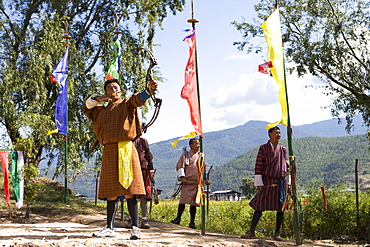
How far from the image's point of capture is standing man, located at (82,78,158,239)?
5.66 m

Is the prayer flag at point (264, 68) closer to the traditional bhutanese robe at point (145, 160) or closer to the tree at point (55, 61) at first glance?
the traditional bhutanese robe at point (145, 160)

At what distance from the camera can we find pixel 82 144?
15.7m

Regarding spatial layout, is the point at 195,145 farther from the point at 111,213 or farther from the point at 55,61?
the point at 55,61

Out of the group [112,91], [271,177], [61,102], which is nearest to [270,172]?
[271,177]

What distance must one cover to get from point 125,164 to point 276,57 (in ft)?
8.08

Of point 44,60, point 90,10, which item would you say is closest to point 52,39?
point 44,60

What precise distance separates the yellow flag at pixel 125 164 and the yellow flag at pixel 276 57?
1869 mm

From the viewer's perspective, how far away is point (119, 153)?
5.68m

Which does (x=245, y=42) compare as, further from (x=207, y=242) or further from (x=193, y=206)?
(x=207, y=242)

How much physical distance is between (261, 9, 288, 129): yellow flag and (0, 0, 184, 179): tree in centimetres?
831

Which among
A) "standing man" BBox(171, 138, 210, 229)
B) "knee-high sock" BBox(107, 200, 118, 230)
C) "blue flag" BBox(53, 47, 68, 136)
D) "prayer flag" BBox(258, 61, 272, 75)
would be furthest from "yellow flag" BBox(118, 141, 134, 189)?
"blue flag" BBox(53, 47, 68, 136)

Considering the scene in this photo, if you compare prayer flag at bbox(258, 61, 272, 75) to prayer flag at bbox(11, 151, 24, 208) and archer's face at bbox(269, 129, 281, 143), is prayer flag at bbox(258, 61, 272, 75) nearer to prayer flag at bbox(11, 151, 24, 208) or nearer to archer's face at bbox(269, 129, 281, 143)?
archer's face at bbox(269, 129, 281, 143)

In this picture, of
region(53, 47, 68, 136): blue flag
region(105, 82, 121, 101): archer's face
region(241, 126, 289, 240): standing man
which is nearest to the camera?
region(105, 82, 121, 101): archer's face

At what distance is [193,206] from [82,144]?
822 centimetres
